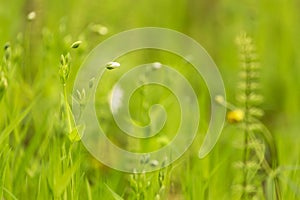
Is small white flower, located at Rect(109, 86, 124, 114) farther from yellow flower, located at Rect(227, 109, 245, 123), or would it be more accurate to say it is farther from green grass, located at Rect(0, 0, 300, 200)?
yellow flower, located at Rect(227, 109, 245, 123)

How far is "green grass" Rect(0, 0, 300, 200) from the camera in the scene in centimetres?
181

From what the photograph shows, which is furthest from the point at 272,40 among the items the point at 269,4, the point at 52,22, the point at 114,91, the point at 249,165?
the point at 249,165

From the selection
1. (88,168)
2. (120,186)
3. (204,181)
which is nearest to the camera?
(204,181)

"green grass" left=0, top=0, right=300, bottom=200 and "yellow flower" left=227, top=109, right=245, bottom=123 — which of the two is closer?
"green grass" left=0, top=0, right=300, bottom=200

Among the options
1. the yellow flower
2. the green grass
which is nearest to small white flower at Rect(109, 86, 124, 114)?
the green grass

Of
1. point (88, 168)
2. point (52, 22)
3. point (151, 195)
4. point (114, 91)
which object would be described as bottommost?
point (151, 195)

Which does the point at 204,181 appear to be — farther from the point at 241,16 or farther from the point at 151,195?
the point at 241,16

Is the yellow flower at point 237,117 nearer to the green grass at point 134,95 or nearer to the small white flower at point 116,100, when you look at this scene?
the green grass at point 134,95

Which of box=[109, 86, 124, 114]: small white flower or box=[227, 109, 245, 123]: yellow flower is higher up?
box=[109, 86, 124, 114]: small white flower

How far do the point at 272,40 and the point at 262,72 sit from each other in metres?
0.45

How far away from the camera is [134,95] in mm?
3078

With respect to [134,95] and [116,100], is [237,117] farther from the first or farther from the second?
[134,95]

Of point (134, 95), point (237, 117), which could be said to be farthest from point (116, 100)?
point (134, 95)

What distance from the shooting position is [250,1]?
Answer: 3316 millimetres
